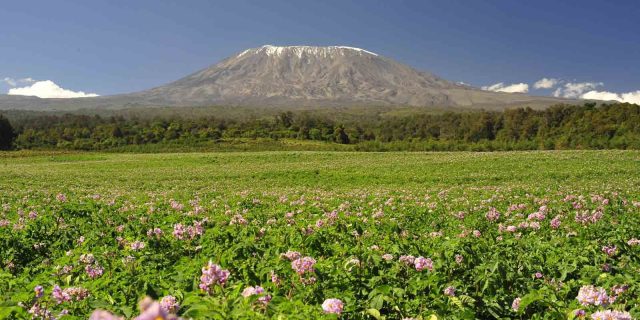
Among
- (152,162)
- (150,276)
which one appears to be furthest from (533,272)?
(152,162)

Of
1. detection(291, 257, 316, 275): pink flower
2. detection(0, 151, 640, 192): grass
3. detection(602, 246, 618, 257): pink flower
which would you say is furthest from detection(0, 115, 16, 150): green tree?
detection(602, 246, 618, 257): pink flower

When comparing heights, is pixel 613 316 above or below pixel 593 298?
above

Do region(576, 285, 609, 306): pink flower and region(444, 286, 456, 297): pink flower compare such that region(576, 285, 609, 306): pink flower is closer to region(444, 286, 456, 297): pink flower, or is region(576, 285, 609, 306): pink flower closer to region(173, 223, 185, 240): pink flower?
region(444, 286, 456, 297): pink flower

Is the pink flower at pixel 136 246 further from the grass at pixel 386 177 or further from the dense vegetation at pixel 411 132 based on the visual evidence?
the dense vegetation at pixel 411 132

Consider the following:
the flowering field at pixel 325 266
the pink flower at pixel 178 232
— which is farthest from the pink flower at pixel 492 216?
the pink flower at pixel 178 232

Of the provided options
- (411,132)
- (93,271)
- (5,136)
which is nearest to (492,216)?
(93,271)

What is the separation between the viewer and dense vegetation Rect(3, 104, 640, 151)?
77.3 metres

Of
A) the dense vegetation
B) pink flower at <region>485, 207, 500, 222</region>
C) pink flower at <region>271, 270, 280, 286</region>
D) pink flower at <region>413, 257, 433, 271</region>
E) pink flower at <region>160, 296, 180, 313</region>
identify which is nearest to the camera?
pink flower at <region>160, 296, 180, 313</region>

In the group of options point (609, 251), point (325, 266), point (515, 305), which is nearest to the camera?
point (515, 305)

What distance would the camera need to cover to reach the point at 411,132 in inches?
5300

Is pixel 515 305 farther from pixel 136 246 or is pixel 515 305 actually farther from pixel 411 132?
pixel 411 132

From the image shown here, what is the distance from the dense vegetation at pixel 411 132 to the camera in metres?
77.3

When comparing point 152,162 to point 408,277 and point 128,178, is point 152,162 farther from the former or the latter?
point 408,277

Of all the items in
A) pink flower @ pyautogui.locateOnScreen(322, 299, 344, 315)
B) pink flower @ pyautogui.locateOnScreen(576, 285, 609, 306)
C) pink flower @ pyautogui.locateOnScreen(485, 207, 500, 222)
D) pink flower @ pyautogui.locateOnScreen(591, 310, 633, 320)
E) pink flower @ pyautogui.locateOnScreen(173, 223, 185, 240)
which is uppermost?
pink flower @ pyautogui.locateOnScreen(322, 299, 344, 315)
